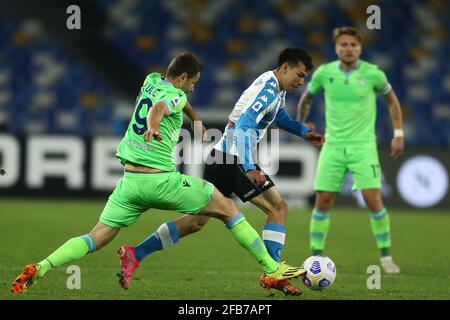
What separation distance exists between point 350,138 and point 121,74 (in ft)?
36.8

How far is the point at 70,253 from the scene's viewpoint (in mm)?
6832

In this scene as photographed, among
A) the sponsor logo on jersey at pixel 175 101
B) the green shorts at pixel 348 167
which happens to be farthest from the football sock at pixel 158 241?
the green shorts at pixel 348 167

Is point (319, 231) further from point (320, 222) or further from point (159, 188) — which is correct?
point (159, 188)

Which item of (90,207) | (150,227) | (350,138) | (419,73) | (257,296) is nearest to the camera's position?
(257,296)

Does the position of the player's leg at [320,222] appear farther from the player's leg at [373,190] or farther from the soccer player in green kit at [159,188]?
the soccer player in green kit at [159,188]

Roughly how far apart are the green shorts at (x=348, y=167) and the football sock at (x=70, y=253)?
9.86ft

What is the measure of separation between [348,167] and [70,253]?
3375 millimetres

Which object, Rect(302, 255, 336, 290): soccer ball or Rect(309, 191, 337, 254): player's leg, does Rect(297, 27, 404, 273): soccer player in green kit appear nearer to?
Rect(309, 191, 337, 254): player's leg

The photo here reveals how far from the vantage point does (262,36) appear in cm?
2055

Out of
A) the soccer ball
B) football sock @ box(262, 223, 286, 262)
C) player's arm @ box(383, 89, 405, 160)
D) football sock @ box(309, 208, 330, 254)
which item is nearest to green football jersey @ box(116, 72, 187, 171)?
football sock @ box(262, 223, 286, 262)

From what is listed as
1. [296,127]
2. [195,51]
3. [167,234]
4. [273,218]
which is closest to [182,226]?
[167,234]

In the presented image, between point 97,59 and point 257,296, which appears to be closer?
point 257,296

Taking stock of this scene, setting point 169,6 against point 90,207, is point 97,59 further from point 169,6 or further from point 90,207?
point 90,207

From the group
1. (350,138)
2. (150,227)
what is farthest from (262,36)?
(350,138)
